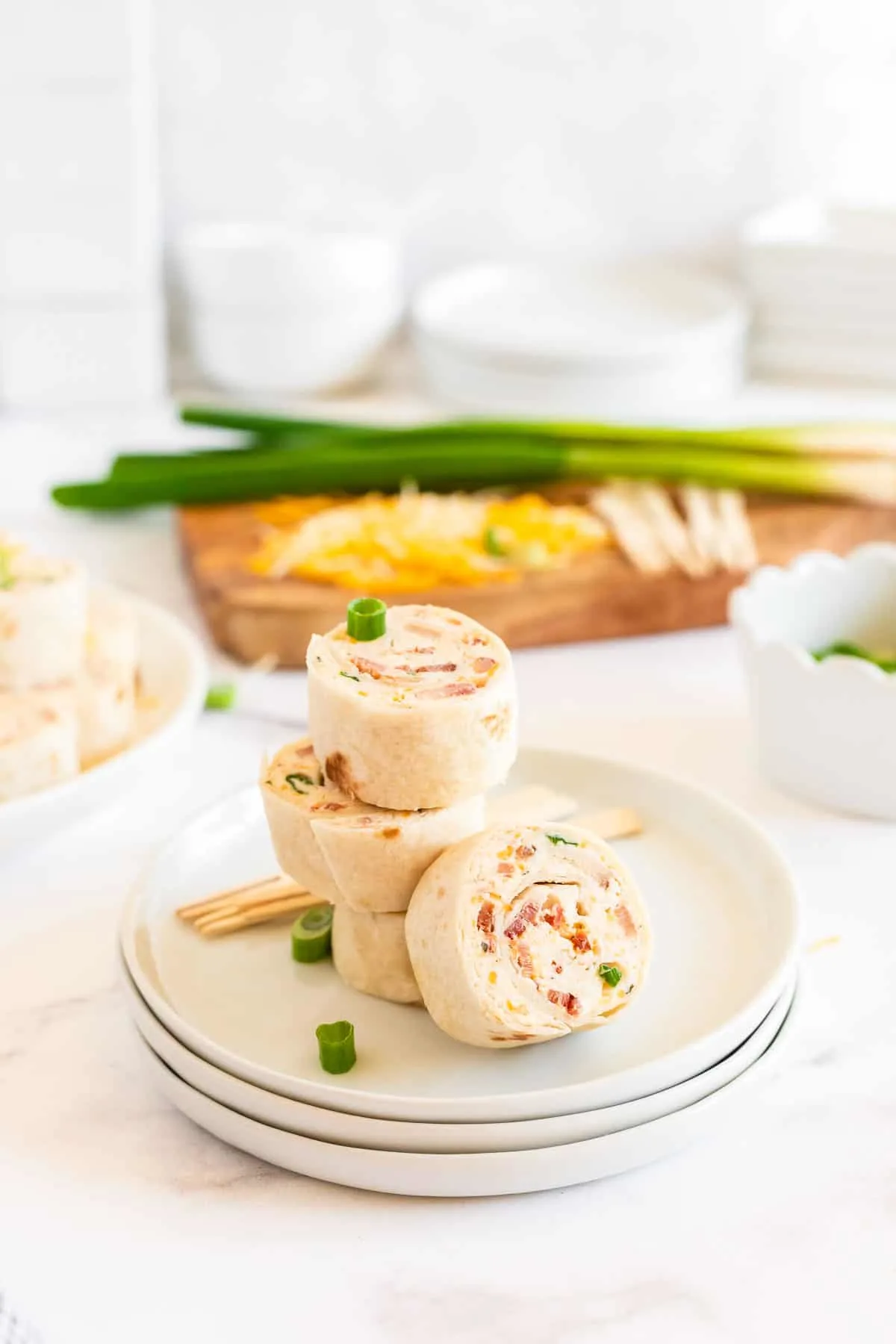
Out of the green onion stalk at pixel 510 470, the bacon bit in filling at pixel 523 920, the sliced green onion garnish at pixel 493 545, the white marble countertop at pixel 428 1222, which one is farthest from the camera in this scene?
the green onion stalk at pixel 510 470

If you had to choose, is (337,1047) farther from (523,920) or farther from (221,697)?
(221,697)

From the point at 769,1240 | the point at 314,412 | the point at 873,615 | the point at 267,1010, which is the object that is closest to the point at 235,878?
the point at 267,1010

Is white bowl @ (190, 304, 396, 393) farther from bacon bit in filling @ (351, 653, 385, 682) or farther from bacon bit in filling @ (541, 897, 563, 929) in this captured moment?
bacon bit in filling @ (541, 897, 563, 929)

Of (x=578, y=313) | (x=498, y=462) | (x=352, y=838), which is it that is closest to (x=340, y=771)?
(x=352, y=838)

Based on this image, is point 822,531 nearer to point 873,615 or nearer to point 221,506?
point 873,615

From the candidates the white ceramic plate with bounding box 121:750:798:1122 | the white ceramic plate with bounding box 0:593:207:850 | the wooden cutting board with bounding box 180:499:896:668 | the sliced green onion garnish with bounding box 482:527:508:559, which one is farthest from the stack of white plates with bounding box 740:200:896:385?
the white ceramic plate with bounding box 121:750:798:1122

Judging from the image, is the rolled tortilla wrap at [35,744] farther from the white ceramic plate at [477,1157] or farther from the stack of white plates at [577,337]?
the stack of white plates at [577,337]

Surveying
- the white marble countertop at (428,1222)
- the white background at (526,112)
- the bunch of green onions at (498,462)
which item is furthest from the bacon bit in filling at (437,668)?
the white background at (526,112)
